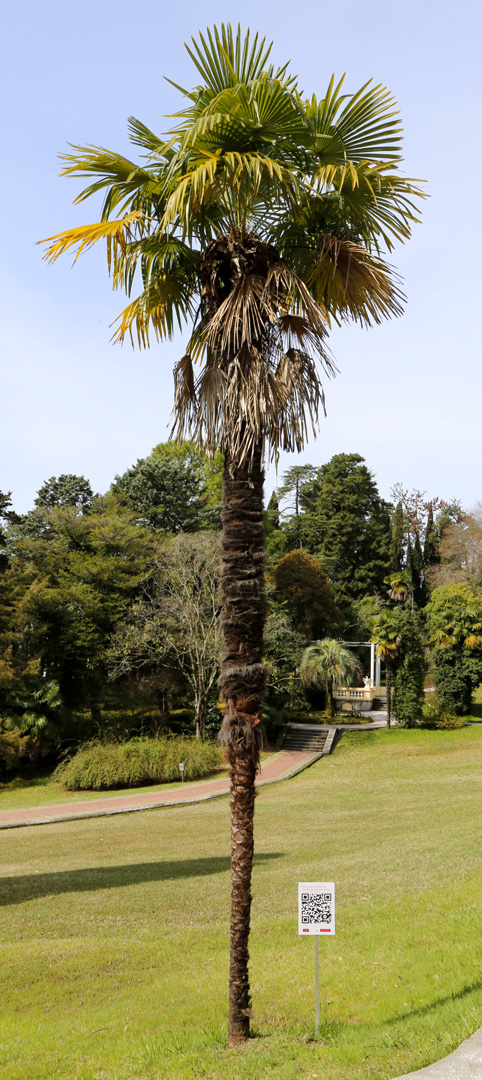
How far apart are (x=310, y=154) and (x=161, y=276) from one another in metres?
1.64

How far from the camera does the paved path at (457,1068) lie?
441 centimetres

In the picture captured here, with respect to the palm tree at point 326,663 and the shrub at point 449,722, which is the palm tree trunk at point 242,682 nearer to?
the palm tree at point 326,663

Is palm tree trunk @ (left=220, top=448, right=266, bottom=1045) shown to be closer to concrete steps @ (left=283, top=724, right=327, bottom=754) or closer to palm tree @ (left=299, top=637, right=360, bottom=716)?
concrete steps @ (left=283, top=724, right=327, bottom=754)

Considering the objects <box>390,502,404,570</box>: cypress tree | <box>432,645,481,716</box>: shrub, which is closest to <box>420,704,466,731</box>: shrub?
<box>432,645,481,716</box>: shrub

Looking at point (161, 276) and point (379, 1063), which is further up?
point (161, 276)

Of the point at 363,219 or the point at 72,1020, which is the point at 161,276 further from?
the point at 72,1020

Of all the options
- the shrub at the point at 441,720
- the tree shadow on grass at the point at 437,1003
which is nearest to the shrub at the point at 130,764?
the shrub at the point at 441,720

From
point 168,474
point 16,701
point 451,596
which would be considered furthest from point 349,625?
point 16,701

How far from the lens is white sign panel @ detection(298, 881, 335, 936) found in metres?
6.14

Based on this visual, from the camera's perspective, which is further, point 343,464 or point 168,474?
point 343,464

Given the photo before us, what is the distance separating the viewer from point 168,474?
44688mm

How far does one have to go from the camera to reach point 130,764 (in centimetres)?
2873

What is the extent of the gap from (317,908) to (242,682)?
194 centimetres

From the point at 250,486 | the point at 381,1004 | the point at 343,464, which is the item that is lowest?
the point at 381,1004
